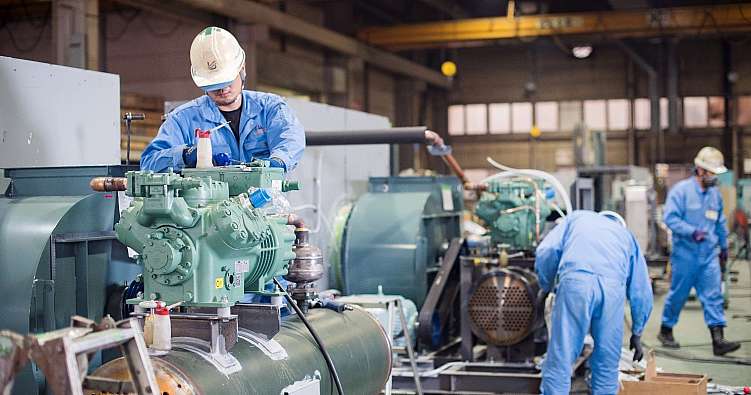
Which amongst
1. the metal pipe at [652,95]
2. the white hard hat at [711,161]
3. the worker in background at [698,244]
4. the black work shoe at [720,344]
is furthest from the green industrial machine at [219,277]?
the metal pipe at [652,95]

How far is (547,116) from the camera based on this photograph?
18266 mm

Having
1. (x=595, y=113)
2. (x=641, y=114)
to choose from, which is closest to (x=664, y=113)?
(x=641, y=114)

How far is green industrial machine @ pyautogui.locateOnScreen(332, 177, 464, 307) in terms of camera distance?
6281 millimetres

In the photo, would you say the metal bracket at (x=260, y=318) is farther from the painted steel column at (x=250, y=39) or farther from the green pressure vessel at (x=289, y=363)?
the painted steel column at (x=250, y=39)

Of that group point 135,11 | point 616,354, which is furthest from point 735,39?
point 616,354

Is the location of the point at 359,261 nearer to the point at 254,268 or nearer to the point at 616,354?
the point at 616,354

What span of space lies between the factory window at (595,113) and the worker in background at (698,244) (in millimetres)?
11037

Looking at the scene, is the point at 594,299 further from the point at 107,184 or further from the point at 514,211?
the point at 107,184

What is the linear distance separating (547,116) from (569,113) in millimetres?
451

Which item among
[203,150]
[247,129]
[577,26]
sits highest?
[577,26]

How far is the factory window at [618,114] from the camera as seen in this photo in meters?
18.0

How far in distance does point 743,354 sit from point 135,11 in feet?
23.6

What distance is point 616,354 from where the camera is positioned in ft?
14.1

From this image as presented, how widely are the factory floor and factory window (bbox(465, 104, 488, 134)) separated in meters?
8.66
